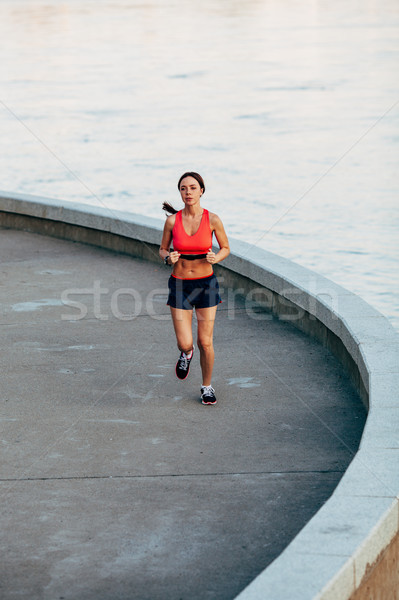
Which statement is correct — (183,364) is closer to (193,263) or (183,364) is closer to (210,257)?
(193,263)

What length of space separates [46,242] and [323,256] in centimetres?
1001

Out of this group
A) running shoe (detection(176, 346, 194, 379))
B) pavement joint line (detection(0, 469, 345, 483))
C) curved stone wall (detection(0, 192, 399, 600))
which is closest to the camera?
curved stone wall (detection(0, 192, 399, 600))

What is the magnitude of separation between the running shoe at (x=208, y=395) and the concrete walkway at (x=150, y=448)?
7 centimetres

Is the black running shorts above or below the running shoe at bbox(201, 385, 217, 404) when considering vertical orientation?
above

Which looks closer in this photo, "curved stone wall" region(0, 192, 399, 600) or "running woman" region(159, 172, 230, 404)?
"curved stone wall" region(0, 192, 399, 600)

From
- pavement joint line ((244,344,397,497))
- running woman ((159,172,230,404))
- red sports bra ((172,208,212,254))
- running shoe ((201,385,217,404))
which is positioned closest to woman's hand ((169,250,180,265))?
running woman ((159,172,230,404))

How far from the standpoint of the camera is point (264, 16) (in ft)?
312

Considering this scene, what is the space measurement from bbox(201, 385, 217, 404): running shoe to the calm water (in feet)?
32.1

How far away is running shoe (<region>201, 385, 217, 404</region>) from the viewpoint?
308 inches

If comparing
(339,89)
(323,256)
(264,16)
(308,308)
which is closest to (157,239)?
(308,308)

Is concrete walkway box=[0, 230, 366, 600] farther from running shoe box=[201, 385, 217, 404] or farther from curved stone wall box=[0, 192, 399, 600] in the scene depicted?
curved stone wall box=[0, 192, 399, 600]

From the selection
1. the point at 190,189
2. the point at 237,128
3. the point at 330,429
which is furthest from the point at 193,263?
the point at 237,128

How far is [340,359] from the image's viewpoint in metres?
8.81

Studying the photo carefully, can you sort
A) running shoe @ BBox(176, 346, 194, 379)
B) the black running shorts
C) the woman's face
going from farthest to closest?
running shoe @ BBox(176, 346, 194, 379)
the black running shorts
the woman's face
